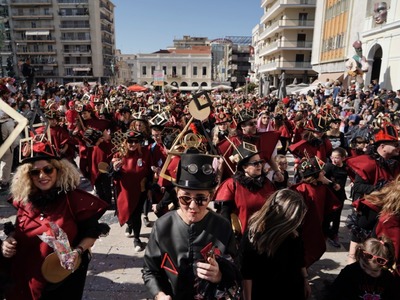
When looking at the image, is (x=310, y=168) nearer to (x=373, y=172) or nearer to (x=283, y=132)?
(x=373, y=172)

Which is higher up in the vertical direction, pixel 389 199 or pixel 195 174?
pixel 195 174

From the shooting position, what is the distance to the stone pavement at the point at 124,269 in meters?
3.90

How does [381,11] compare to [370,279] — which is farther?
[381,11]

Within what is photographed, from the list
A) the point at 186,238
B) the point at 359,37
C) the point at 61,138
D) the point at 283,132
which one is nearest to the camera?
the point at 186,238

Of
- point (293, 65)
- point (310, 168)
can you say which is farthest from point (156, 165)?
point (293, 65)

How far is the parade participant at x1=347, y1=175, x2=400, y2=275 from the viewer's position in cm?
294

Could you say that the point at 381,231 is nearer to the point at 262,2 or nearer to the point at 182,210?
the point at 182,210

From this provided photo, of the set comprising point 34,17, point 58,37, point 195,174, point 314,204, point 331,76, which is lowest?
point 314,204

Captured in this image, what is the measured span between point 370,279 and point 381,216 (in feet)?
2.44

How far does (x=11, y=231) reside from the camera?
2.59 m

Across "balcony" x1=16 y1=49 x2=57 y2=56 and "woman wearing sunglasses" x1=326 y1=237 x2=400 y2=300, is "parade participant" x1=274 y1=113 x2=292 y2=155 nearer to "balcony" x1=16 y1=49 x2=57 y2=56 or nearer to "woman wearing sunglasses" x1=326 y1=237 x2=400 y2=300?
"woman wearing sunglasses" x1=326 y1=237 x2=400 y2=300

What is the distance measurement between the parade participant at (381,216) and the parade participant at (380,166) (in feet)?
1.84

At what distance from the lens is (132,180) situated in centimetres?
480

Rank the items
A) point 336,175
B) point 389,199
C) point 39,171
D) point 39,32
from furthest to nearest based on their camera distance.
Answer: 1. point 39,32
2. point 336,175
3. point 389,199
4. point 39,171
